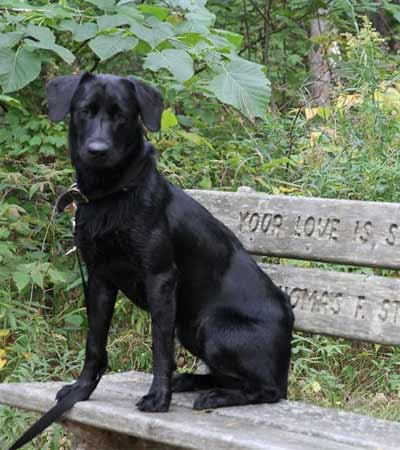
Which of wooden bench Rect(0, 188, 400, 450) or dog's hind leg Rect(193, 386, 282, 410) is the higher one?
wooden bench Rect(0, 188, 400, 450)

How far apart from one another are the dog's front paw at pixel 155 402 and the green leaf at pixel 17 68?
165 centimetres

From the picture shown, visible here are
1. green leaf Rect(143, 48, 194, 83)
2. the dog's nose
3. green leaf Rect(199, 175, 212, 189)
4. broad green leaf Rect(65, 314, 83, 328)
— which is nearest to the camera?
the dog's nose

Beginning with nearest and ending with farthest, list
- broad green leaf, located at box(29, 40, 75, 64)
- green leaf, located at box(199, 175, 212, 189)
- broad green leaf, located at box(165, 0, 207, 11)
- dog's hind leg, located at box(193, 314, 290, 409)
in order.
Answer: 1. dog's hind leg, located at box(193, 314, 290, 409)
2. broad green leaf, located at box(29, 40, 75, 64)
3. broad green leaf, located at box(165, 0, 207, 11)
4. green leaf, located at box(199, 175, 212, 189)

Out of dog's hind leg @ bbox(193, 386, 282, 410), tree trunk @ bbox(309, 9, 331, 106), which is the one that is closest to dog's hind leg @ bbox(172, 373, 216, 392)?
dog's hind leg @ bbox(193, 386, 282, 410)

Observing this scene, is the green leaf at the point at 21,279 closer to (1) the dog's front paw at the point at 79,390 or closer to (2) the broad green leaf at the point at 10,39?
(2) the broad green leaf at the point at 10,39

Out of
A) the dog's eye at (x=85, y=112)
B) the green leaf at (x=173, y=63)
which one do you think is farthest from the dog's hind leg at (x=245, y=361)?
the green leaf at (x=173, y=63)

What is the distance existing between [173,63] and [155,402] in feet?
5.26

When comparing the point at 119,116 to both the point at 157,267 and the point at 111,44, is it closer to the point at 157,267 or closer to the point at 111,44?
the point at 157,267

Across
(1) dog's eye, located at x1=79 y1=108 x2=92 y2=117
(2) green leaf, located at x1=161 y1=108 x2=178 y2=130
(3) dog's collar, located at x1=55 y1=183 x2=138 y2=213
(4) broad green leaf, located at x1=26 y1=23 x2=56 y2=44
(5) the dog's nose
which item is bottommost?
(2) green leaf, located at x1=161 y1=108 x2=178 y2=130

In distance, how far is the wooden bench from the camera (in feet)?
8.55

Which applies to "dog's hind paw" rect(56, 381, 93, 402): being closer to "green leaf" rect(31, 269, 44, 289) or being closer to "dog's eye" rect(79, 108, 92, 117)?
"dog's eye" rect(79, 108, 92, 117)

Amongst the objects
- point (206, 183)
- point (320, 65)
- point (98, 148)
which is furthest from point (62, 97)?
point (320, 65)

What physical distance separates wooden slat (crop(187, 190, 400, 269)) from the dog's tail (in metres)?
0.99

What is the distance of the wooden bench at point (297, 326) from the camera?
8.55 ft
